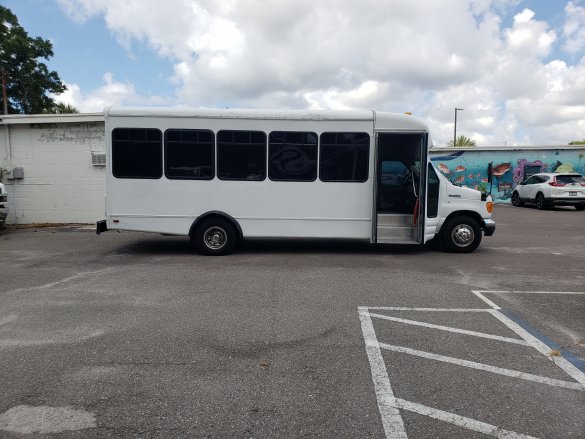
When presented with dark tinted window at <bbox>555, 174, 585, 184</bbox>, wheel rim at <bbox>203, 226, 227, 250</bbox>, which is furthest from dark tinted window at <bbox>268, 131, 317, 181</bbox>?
dark tinted window at <bbox>555, 174, 585, 184</bbox>

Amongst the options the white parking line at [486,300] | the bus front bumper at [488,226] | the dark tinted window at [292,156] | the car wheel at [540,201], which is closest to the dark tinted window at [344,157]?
the dark tinted window at [292,156]

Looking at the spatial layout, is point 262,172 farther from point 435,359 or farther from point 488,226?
point 435,359

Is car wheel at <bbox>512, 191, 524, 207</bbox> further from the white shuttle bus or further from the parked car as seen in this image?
the white shuttle bus

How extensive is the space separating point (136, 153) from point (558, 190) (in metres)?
19.1

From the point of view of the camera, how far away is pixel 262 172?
364 inches

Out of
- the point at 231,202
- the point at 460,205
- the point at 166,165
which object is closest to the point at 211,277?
the point at 231,202

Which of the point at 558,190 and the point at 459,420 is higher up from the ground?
the point at 558,190

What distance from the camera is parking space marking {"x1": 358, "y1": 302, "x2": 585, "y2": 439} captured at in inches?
122

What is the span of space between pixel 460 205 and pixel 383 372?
6.48m

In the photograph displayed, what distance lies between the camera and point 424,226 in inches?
363

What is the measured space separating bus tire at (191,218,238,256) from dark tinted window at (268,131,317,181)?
4.53ft

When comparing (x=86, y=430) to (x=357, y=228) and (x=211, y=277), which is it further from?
(x=357, y=228)

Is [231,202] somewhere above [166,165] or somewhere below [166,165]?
below

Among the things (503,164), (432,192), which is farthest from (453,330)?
(503,164)
